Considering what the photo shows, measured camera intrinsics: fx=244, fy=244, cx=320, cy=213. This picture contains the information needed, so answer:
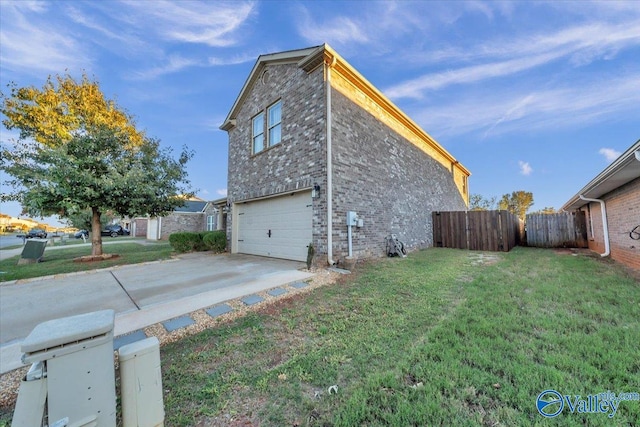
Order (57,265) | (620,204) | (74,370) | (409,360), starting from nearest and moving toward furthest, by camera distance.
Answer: (74,370), (409,360), (620,204), (57,265)

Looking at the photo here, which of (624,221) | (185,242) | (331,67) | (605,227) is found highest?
(331,67)

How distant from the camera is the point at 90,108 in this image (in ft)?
30.6

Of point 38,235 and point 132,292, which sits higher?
point 38,235

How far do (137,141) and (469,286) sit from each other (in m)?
12.7

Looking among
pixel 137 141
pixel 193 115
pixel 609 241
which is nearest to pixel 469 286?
pixel 609 241

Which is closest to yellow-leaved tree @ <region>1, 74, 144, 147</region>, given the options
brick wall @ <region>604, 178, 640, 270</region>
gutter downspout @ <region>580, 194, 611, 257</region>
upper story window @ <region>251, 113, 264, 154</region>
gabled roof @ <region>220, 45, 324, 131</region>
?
gabled roof @ <region>220, 45, 324, 131</region>

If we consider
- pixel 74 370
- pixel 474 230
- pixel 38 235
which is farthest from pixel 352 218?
pixel 38 235

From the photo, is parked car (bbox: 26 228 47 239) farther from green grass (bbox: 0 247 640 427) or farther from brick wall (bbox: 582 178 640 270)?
brick wall (bbox: 582 178 640 270)

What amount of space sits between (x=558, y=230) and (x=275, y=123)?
15.0 m

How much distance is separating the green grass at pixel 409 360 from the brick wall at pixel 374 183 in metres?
3.45

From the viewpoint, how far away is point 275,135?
852 cm

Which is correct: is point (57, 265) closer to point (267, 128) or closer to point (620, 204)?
point (267, 128)

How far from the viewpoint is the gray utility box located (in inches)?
46.8

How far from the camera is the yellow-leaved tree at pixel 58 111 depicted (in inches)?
337
